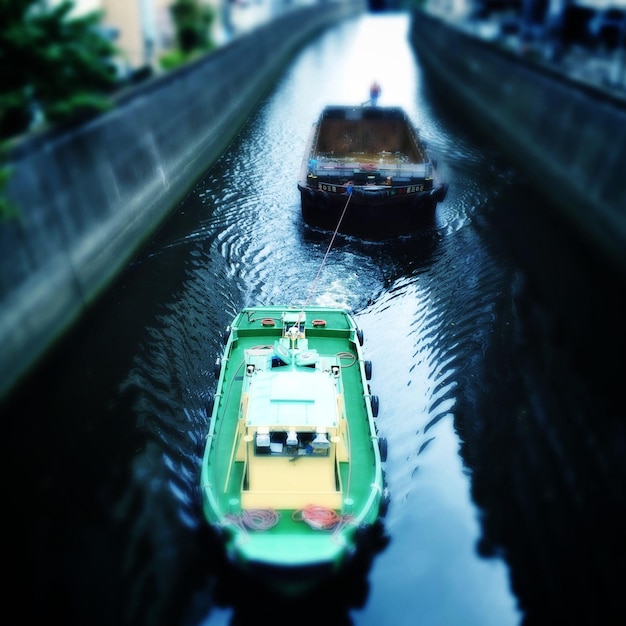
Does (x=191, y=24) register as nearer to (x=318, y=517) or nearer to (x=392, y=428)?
(x=392, y=428)

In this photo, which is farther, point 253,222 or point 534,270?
point 253,222

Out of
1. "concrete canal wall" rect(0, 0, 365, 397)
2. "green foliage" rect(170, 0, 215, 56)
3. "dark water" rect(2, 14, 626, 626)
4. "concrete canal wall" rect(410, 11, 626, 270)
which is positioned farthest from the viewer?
"green foliage" rect(170, 0, 215, 56)

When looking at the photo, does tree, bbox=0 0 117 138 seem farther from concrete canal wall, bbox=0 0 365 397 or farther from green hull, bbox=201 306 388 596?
green hull, bbox=201 306 388 596

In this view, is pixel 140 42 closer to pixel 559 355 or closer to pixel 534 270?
pixel 534 270

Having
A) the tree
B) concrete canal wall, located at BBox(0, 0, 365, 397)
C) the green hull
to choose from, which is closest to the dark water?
concrete canal wall, located at BBox(0, 0, 365, 397)

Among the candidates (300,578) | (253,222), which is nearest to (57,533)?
(300,578)

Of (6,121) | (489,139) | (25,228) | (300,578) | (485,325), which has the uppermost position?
(6,121)

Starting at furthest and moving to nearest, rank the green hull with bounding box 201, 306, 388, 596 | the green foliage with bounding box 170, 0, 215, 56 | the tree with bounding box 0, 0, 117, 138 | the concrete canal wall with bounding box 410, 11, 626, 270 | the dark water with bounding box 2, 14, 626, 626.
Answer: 1. the green foliage with bounding box 170, 0, 215, 56
2. the concrete canal wall with bounding box 410, 11, 626, 270
3. the tree with bounding box 0, 0, 117, 138
4. the dark water with bounding box 2, 14, 626, 626
5. the green hull with bounding box 201, 306, 388, 596
